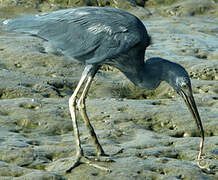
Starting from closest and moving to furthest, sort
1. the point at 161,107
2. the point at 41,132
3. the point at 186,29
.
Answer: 1. the point at 41,132
2. the point at 161,107
3. the point at 186,29

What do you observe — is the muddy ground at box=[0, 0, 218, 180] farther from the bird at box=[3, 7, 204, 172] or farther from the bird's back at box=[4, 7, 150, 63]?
the bird's back at box=[4, 7, 150, 63]

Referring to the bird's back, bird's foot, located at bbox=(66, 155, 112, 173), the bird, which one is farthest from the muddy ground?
the bird's back

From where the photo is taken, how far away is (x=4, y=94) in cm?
686

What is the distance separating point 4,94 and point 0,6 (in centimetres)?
717

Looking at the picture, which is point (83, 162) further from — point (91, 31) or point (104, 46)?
point (91, 31)

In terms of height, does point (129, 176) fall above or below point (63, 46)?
below

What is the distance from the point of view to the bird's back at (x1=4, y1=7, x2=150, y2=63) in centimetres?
512

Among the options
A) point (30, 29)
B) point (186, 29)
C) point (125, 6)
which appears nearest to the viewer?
point (30, 29)

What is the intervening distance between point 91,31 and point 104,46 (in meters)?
0.23

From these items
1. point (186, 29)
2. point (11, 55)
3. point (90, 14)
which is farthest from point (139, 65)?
point (186, 29)

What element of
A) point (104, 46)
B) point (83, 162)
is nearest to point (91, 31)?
point (104, 46)

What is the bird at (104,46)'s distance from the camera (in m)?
5.12

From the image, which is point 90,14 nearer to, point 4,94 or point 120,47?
point 120,47

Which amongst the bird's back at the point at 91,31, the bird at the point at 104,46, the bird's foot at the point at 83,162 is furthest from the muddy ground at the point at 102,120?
the bird's back at the point at 91,31
